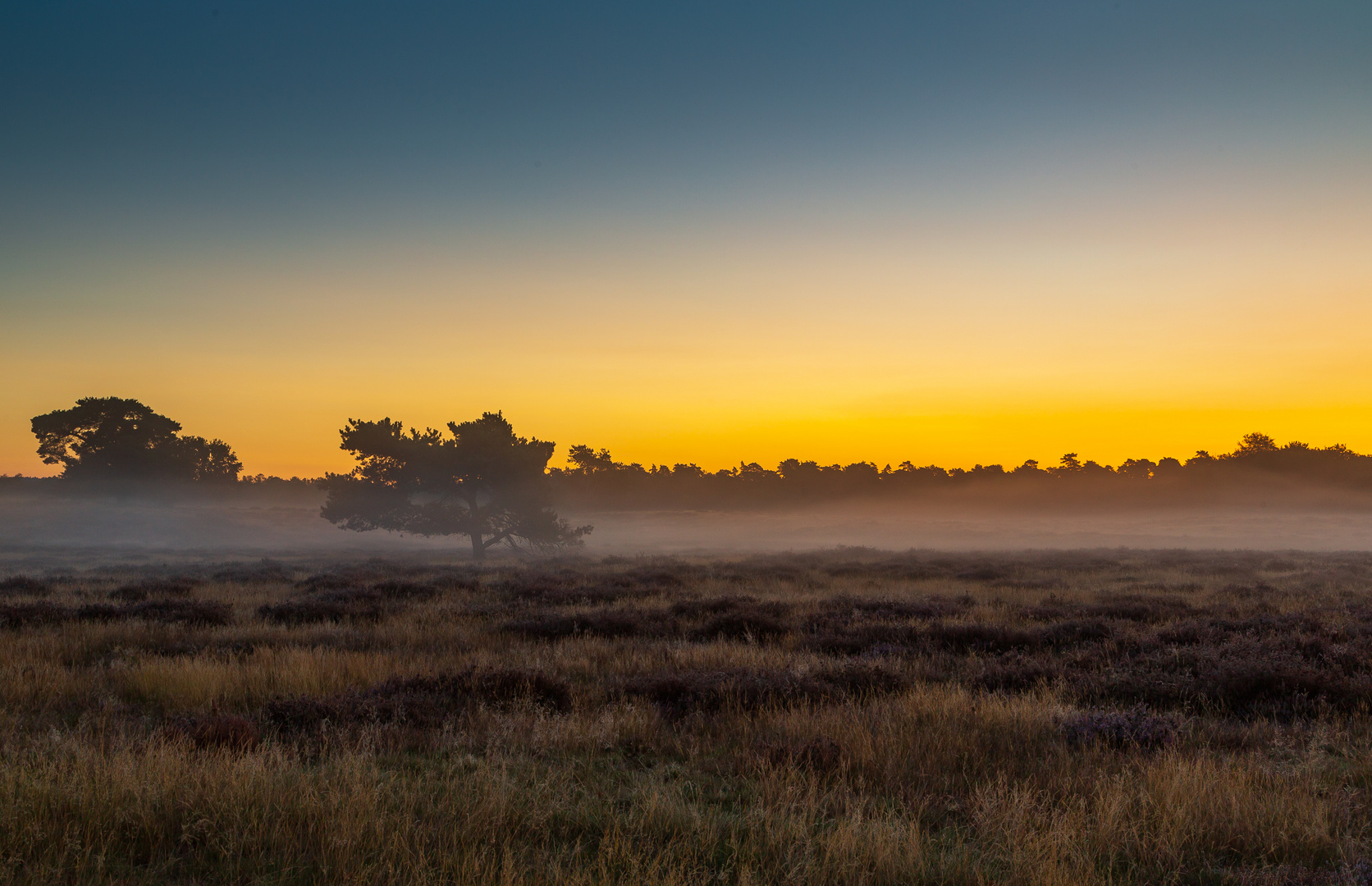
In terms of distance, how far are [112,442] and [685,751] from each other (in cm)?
8586

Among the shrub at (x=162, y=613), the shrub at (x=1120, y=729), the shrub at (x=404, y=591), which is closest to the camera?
the shrub at (x=1120, y=729)

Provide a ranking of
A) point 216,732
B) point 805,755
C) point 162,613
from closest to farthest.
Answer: point 805,755
point 216,732
point 162,613

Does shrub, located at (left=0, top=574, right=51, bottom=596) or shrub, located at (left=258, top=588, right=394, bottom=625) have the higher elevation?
shrub, located at (left=258, top=588, right=394, bottom=625)

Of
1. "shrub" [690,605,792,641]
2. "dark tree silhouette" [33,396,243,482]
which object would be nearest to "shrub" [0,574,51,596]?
"shrub" [690,605,792,641]

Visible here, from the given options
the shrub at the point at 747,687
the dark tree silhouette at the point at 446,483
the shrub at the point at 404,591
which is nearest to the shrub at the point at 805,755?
the shrub at the point at 747,687

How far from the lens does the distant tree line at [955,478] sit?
397ft

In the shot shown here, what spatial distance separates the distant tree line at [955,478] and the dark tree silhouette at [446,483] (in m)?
70.8

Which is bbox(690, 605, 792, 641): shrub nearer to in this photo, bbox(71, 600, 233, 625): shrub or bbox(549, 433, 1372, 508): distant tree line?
bbox(71, 600, 233, 625): shrub

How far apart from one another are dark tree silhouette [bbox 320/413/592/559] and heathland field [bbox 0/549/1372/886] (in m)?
30.5

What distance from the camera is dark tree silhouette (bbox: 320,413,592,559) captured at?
42375 mm

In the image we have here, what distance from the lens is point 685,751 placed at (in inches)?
227

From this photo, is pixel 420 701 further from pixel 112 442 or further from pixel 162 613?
pixel 112 442

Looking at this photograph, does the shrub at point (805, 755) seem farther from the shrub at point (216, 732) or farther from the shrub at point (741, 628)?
the shrub at point (741, 628)

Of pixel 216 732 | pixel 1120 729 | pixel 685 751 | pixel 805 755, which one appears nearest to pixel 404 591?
pixel 216 732
